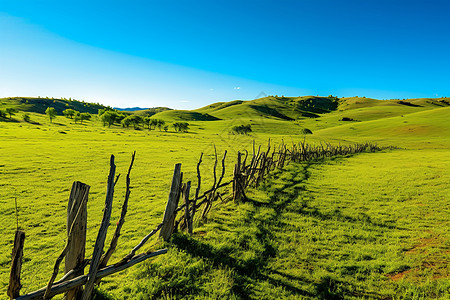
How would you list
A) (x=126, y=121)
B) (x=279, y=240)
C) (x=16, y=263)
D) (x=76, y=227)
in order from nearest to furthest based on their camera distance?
(x=16, y=263) → (x=76, y=227) → (x=279, y=240) → (x=126, y=121)

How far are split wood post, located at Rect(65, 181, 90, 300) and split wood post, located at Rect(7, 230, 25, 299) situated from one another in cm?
61

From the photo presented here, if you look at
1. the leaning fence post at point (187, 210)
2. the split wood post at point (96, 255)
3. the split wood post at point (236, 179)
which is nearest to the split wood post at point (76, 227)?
the split wood post at point (96, 255)

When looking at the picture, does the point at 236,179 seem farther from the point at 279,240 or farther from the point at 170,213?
the point at 170,213

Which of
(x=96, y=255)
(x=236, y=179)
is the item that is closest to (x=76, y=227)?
(x=96, y=255)

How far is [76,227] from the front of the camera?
334 centimetres

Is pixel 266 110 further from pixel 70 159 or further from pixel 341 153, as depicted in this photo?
pixel 70 159

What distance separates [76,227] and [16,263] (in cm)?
75

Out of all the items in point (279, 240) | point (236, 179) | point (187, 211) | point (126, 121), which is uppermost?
point (126, 121)

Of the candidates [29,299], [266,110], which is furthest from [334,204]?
[266,110]

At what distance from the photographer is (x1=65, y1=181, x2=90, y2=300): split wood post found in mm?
3293

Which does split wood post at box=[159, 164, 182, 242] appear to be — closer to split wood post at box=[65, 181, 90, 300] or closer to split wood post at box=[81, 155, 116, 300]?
split wood post at box=[81, 155, 116, 300]

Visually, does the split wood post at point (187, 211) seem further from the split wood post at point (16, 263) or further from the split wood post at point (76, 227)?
the split wood post at point (16, 263)

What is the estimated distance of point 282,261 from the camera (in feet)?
17.9

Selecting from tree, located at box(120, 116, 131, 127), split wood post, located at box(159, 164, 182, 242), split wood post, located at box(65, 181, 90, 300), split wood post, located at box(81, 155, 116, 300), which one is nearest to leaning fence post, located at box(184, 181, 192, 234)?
split wood post, located at box(159, 164, 182, 242)
